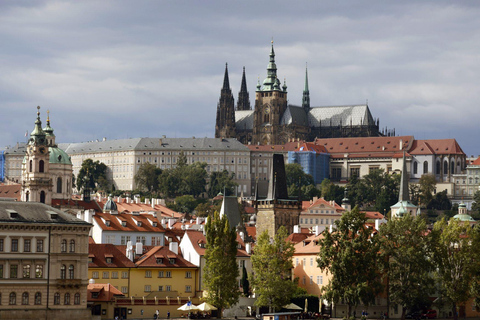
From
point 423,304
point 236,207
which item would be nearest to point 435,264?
point 423,304

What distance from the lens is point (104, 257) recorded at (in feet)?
316

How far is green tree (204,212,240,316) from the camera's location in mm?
93500

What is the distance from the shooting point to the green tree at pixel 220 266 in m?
93.5

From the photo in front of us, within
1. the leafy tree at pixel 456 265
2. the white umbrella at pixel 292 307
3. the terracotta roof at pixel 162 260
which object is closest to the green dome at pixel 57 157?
the terracotta roof at pixel 162 260

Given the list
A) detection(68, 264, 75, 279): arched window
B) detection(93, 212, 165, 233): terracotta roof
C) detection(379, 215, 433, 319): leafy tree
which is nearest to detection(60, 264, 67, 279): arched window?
detection(68, 264, 75, 279): arched window

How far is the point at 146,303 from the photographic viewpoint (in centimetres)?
9225

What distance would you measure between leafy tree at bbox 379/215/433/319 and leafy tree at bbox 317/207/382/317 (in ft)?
5.56

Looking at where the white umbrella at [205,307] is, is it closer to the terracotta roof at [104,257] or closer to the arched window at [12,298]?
the terracotta roof at [104,257]

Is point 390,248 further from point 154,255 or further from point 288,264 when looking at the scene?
point 154,255

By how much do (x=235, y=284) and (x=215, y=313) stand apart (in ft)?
8.78

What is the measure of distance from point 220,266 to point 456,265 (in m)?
20.7

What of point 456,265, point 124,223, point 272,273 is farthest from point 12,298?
point 456,265

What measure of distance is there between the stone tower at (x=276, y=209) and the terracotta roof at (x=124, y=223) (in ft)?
58.3

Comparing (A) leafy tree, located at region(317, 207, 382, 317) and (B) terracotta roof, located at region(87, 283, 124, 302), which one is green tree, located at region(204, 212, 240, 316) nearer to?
(A) leafy tree, located at region(317, 207, 382, 317)
